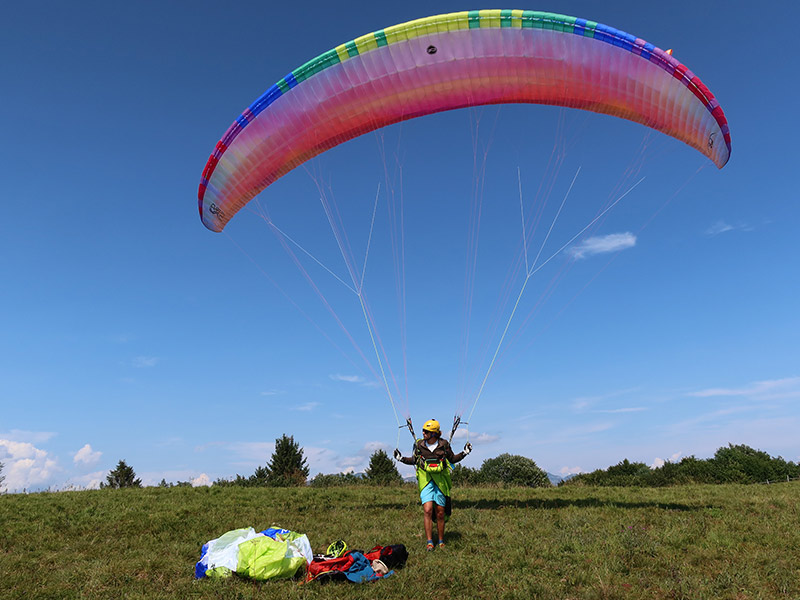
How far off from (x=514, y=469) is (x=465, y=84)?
111 ft

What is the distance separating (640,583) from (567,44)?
8146 millimetres

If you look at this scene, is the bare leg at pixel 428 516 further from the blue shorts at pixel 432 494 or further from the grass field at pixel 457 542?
the grass field at pixel 457 542

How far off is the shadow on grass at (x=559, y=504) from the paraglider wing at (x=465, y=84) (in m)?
6.95

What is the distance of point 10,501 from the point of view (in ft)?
38.1

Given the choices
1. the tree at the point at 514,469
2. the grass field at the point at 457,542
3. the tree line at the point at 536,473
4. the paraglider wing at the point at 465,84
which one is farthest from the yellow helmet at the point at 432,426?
the tree at the point at 514,469

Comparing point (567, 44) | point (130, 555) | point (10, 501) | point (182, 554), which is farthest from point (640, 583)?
point (10, 501)

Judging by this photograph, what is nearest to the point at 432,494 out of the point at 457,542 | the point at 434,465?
the point at 434,465

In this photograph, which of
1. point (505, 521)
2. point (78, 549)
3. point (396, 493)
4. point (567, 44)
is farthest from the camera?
point (396, 493)

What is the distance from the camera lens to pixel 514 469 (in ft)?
124

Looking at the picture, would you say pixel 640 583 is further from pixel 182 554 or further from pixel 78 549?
pixel 78 549

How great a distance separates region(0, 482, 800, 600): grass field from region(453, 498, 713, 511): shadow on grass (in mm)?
45

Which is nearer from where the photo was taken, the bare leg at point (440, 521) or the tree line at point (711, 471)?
the bare leg at point (440, 521)

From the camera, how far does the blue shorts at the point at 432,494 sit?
301 inches

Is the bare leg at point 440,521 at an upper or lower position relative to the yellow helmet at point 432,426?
lower
